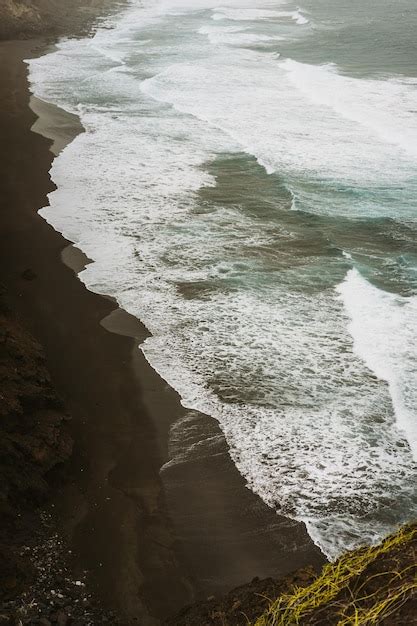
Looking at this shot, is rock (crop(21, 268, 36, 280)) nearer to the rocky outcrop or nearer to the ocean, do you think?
the ocean

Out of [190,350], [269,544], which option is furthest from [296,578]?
[190,350]

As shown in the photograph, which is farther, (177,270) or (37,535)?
(177,270)

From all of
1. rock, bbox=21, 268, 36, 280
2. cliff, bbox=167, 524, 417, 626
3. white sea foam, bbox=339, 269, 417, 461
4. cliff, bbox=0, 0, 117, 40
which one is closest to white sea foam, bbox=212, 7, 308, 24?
cliff, bbox=0, 0, 117, 40

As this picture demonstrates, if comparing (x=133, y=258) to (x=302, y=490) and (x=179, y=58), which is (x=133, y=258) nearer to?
(x=302, y=490)

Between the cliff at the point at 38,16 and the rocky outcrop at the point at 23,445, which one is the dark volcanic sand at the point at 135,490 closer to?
the rocky outcrop at the point at 23,445

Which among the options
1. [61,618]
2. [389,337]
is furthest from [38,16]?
[61,618]

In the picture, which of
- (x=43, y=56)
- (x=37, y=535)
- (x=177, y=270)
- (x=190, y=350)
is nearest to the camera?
(x=37, y=535)
